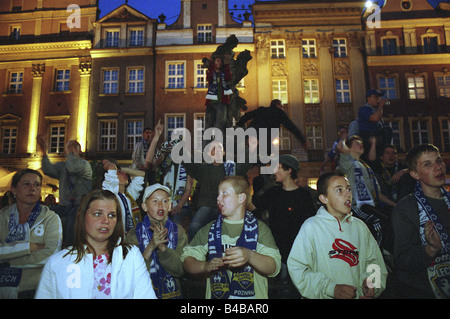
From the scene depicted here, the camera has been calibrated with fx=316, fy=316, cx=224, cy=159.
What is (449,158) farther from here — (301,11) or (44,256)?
(44,256)

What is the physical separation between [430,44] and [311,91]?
9.20 meters

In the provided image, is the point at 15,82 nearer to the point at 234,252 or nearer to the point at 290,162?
the point at 290,162

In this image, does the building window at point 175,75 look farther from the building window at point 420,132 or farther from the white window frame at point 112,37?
the building window at point 420,132

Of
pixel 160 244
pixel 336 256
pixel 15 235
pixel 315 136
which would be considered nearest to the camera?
pixel 336 256

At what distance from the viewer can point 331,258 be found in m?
2.84

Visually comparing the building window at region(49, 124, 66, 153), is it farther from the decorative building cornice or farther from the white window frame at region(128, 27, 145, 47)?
the white window frame at region(128, 27, 145, 47)

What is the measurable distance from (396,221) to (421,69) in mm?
23261

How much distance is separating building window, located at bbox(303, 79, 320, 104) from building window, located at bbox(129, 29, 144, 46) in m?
11.9

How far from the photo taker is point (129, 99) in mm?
21703

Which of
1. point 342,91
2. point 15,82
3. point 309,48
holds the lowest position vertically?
→ point 342,91

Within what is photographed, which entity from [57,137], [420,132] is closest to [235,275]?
[57,137]

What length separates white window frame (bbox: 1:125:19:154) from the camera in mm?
21781

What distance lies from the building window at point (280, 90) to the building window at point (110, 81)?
1086 cm
